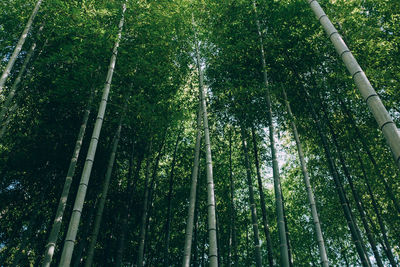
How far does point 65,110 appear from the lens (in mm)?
5961

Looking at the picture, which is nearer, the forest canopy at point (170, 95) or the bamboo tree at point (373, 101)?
the bamboo tree at point (373, 101)

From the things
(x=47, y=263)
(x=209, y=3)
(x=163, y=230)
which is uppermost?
(x=209, y=3)

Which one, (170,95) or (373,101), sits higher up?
(170,95)

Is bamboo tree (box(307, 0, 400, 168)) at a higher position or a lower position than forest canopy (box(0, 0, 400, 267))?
lower

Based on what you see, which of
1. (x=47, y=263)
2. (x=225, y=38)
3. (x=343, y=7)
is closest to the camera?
(x=47, y=263)

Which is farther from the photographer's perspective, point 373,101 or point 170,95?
point 170,95

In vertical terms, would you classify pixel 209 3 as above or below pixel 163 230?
above

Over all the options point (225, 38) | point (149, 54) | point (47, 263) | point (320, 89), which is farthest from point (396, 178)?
point (47, 263)

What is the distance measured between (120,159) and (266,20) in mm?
5047

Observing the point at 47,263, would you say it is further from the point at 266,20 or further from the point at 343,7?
the point at 343,7

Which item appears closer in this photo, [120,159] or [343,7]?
[343,7]

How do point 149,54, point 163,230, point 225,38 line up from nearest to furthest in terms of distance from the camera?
point 149,54
point 225,38
point 163,230

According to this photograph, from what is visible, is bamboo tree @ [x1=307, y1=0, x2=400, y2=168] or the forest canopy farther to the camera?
the forest canopy

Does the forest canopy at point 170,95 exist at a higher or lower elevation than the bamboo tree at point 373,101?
higher
